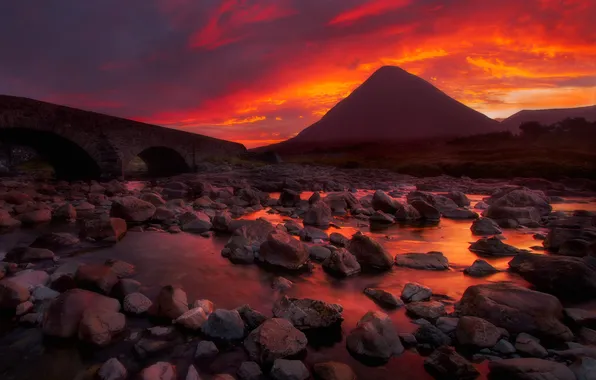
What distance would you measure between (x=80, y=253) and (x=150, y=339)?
4.08 meters

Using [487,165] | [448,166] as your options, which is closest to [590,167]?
[487,165]

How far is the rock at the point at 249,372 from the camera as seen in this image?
9.88 feet

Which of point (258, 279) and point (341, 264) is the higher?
point (341, 264)

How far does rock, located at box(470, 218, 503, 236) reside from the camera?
953cm

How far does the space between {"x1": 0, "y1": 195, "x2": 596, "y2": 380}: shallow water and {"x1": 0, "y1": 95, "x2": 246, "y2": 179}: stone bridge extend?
14400 mm

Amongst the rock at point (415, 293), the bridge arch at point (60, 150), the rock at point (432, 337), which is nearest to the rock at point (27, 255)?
the rock at point (415, 293)

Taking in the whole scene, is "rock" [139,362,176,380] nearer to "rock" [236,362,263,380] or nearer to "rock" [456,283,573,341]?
"rock" [236,362,263,380]

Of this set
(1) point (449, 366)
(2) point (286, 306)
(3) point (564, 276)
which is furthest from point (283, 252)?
(3) point (564, 276)

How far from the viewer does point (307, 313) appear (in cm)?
386

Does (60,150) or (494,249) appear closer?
(494,249)

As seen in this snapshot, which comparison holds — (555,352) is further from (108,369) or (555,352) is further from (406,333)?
(108,369)

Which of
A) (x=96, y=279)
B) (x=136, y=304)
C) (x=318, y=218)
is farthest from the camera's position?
(x=318, y=218)

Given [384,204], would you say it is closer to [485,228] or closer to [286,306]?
[485,228]

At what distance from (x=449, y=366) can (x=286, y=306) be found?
1709mm
